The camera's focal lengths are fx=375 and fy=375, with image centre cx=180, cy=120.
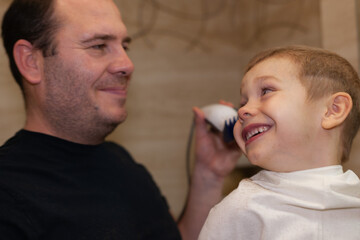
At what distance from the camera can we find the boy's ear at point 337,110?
0.75 m

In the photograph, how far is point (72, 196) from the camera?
101 cm

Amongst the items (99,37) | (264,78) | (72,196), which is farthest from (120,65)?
(264,78)

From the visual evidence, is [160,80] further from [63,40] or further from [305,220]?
[305,220]

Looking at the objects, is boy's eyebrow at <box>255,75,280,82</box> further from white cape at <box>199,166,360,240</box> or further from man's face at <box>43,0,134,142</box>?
man's face at <box>43,0,134,142</box>

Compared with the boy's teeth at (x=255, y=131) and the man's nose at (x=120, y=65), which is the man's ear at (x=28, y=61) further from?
the boy's teeth at (x=255, y=131)

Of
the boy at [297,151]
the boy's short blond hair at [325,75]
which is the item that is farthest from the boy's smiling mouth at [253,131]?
the boy's short blond hair at [325,75]

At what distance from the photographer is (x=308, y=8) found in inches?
56.4

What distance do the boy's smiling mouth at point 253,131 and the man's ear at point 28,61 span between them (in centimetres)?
67

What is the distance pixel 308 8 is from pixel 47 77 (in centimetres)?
99

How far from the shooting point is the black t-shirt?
2.99ft

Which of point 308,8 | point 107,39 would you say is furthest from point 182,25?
point 107,39

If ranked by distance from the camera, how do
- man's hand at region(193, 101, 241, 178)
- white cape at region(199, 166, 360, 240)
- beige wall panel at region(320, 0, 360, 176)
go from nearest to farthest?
white cape at region(199, 166, 360, 240) → beige wall panel at region(320, 0, 360, 176) → man's hand at region(193, 101, 241, 178)

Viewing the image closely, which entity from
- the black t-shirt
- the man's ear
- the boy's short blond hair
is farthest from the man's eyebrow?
the boy's short blond hair

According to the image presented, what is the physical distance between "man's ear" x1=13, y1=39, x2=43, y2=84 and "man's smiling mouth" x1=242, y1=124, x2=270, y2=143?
26.2 inches
